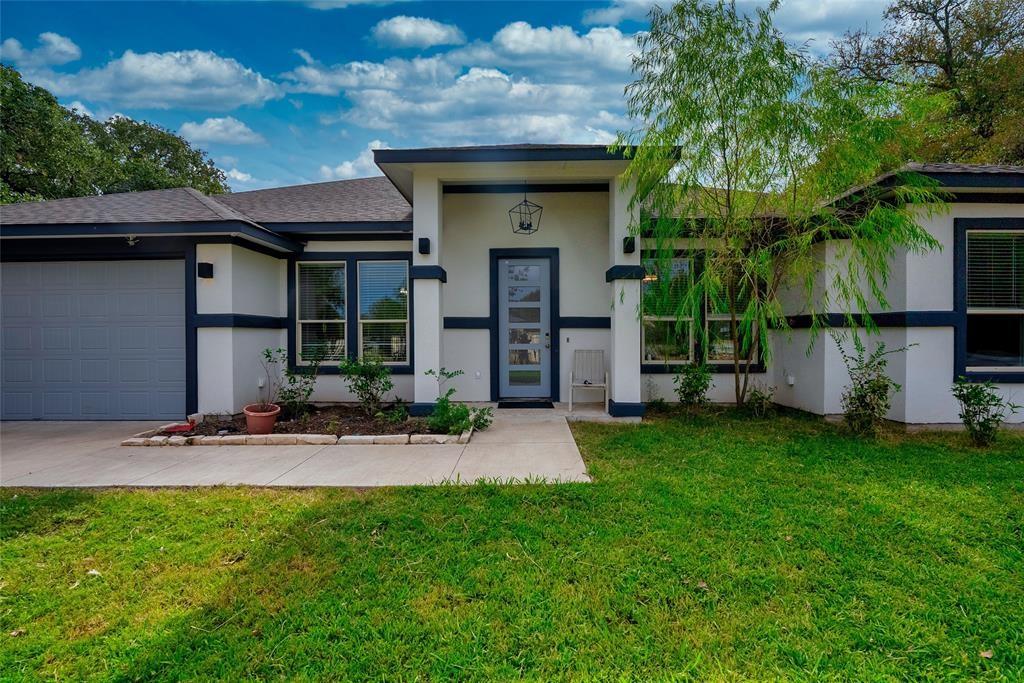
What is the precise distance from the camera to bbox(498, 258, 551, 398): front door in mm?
7152

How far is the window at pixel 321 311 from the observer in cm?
739

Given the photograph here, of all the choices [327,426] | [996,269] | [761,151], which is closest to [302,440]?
[327,426]

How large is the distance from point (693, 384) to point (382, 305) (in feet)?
16.6

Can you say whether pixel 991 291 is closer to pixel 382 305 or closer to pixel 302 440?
pixel 382 305

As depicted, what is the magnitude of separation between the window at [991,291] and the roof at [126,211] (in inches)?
376

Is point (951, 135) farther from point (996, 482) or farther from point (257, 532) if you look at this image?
point (257, 532)

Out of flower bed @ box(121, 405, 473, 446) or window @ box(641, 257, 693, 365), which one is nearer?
flower bed @ box(121, 405, 473, 446)

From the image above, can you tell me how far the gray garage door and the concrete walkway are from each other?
2.55ft

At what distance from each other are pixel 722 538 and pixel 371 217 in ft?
21.6

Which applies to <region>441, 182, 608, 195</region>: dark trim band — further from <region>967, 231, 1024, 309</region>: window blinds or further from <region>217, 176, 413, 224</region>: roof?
<region>967, 231, 1024, 309</region>: window blinds

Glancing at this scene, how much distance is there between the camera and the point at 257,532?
2932 millimetres

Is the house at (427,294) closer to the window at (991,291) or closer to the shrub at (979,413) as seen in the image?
the window at (991,291)

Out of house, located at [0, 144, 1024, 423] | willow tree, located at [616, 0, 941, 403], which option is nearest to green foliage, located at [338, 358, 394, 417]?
house, located at [0, 144, 1024, 423]

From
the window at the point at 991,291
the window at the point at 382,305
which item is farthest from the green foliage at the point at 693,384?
the window at the point at 382,305
